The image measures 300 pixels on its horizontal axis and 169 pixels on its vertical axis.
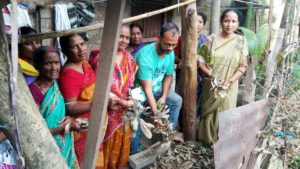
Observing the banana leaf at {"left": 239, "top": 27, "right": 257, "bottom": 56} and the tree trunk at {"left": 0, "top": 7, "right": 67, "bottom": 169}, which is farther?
the banana leaf at {"left": 239, "top": 27, "right": 257, "bottom": 56}

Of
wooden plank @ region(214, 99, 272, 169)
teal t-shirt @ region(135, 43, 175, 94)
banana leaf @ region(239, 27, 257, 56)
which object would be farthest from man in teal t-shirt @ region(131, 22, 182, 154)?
banana leaf @ region(239, 27, 257, 56)

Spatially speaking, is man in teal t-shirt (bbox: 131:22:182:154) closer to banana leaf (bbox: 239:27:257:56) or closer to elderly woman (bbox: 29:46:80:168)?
elderly woman (bbox: 29:46:80:168)

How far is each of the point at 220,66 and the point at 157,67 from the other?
88cm

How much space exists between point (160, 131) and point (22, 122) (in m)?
1.93

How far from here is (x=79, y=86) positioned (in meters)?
2.53

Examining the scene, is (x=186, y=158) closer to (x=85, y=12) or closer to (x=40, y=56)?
(x=40, y=56)

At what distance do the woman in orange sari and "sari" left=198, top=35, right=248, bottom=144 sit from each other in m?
1.04

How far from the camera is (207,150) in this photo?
12.2 feet

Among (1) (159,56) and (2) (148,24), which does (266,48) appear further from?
(2) (148,24)

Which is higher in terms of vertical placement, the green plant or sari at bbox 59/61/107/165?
the green plant

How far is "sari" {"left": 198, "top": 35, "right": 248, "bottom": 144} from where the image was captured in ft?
12.2

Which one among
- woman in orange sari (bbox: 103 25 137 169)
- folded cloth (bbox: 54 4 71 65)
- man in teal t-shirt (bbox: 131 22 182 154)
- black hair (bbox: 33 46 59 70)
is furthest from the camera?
folded cloth (bbox: 54 4 71 65)

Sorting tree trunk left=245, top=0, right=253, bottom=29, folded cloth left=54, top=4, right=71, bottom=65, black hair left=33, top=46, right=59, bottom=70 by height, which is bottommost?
black hair left=33, top=46, right=59, bottom=70

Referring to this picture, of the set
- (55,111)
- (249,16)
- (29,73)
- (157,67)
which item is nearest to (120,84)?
(157,67)
